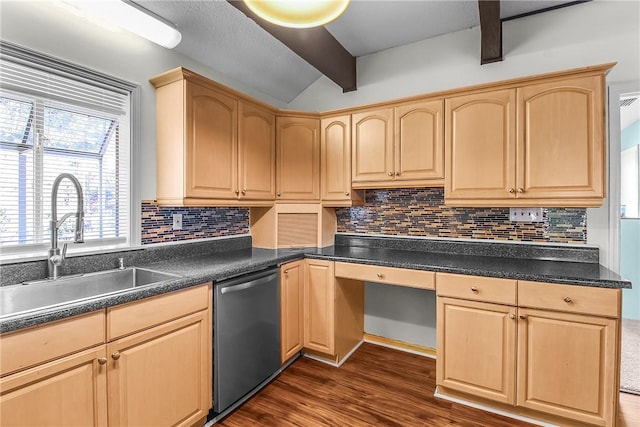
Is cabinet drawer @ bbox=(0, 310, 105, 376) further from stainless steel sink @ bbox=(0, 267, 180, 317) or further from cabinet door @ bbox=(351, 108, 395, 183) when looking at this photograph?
cabinet door @ bbox=(351, 108, 395, 183)

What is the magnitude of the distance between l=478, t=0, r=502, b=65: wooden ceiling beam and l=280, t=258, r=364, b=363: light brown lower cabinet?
1.97 metres

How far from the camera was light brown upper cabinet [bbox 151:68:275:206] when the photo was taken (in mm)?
2051

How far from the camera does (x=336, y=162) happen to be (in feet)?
9.22

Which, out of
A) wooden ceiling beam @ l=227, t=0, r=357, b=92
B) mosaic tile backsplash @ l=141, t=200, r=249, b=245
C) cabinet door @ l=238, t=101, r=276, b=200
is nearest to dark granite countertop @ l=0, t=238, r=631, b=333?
mosaic tile backsplash @ l=141, t=200, r=249, b=245

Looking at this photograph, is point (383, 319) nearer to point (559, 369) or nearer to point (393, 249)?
point (393, 249)

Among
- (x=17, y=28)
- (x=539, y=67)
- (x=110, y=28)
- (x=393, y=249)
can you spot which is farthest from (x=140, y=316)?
(x=539, y=67)

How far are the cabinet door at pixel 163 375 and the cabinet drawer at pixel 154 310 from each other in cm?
4

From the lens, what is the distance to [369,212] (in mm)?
2982

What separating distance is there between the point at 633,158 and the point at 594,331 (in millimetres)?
3515

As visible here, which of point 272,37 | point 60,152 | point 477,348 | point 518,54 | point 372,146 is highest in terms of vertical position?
point 272,37

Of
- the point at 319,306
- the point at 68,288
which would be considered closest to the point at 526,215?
the point at 319,306

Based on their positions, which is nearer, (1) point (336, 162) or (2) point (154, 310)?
(2) point (154, 310)

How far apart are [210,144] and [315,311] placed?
4.94ft

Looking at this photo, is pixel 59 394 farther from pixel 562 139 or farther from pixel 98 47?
pixel 562 139
